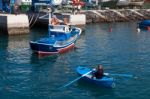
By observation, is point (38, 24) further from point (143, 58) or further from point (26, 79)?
point (26, 79)

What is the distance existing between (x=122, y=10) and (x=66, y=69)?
67.2 meters

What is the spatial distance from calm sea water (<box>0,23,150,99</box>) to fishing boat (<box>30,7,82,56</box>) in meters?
0.88

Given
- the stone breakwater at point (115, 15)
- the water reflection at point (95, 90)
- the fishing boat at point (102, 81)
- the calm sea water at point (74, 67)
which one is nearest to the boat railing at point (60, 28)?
the calm sea water at point (74, 67)

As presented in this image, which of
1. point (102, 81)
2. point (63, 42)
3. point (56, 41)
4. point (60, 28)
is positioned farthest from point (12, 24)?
point (102, 81)

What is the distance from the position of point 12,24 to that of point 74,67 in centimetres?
→ 2642

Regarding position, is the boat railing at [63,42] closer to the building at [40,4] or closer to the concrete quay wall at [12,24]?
the concrete quay wall at [12,24]

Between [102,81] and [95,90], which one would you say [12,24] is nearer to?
[102,81]

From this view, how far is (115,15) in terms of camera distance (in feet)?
345

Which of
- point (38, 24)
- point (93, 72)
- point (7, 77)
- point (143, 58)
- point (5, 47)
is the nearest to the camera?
point (93, 72)

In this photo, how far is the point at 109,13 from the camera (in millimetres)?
104062

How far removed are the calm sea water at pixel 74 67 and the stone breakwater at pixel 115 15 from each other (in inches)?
1051

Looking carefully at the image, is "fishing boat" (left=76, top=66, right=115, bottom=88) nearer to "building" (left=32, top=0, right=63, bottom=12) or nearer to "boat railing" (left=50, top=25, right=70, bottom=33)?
"boat railing" (left=50, top=25, right=70, bottom=33)

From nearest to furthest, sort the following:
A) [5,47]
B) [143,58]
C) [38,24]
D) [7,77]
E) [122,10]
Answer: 1. [7,77]
2. [143,58]
3. [5,47]
4. [38,24]
5. [122,10]

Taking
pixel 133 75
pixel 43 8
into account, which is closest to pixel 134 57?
pixel 133 75
